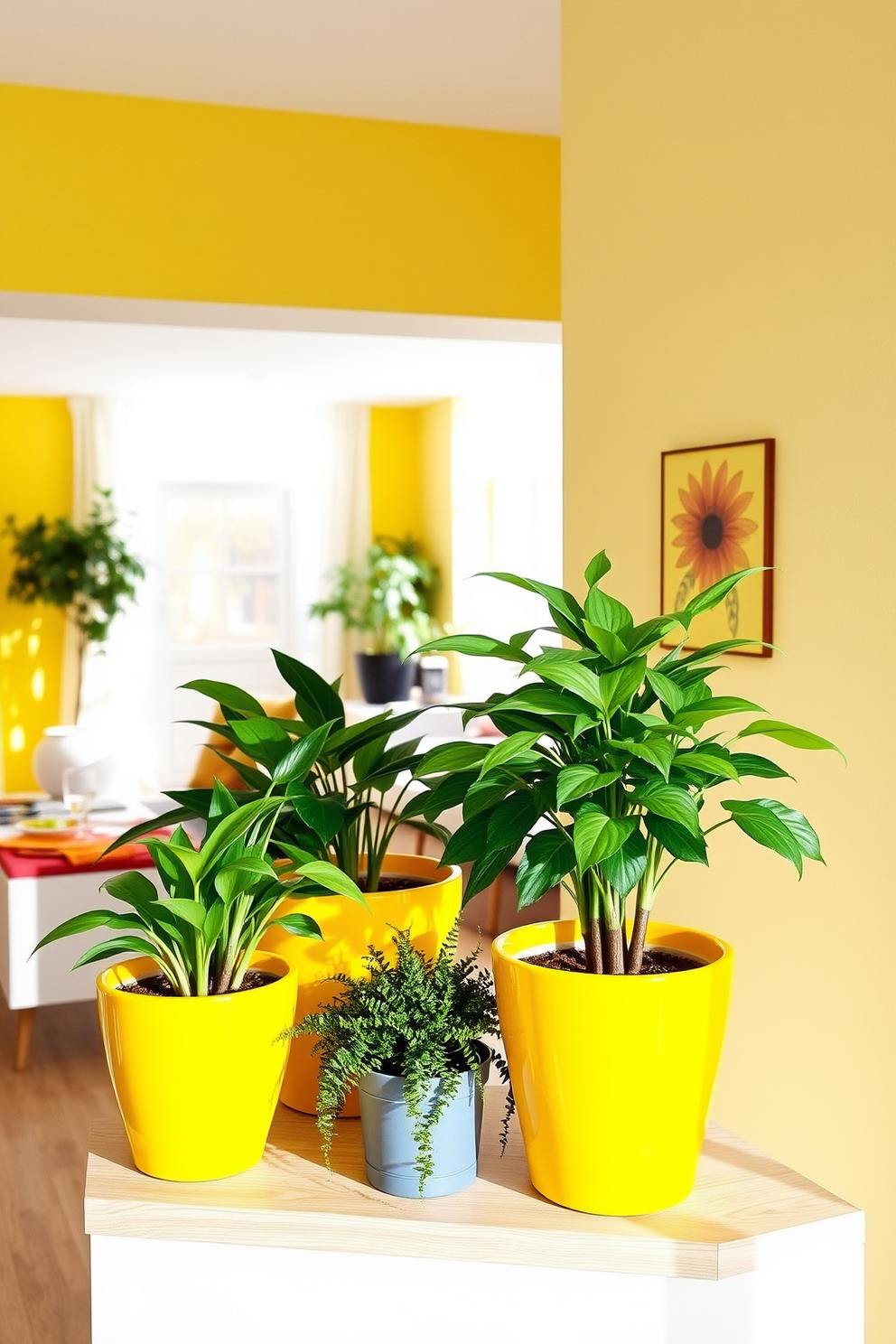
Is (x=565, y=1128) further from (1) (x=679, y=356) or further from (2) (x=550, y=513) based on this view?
(2) (x=550, y=513)

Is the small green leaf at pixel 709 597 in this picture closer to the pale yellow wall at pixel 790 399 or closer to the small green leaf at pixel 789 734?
the small green leaf at pixel 789 734

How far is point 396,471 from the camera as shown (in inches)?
359

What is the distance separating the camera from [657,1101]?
3.77 ft

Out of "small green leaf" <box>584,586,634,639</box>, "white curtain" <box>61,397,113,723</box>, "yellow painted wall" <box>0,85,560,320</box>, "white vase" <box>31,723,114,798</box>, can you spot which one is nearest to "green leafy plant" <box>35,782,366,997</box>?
"small green leaf" <box>584,586,634,639</box>

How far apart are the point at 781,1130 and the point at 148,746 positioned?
22.7ft

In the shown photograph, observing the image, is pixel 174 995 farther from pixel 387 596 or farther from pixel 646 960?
pixel 387 596

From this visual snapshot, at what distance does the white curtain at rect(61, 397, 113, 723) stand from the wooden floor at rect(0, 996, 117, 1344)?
4.14 meters

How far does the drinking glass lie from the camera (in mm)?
4305

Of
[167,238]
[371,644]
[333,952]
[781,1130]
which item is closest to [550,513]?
[371,644]

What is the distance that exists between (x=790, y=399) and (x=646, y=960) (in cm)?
126

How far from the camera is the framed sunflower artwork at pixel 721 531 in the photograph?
2281mm

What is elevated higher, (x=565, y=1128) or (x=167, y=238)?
(x=167, y=238)

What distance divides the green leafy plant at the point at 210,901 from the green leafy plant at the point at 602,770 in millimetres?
172

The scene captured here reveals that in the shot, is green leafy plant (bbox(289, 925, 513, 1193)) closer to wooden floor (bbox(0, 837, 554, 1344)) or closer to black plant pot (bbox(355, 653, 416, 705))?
wooden floor (bbox(0, 837, 554, 1344))
